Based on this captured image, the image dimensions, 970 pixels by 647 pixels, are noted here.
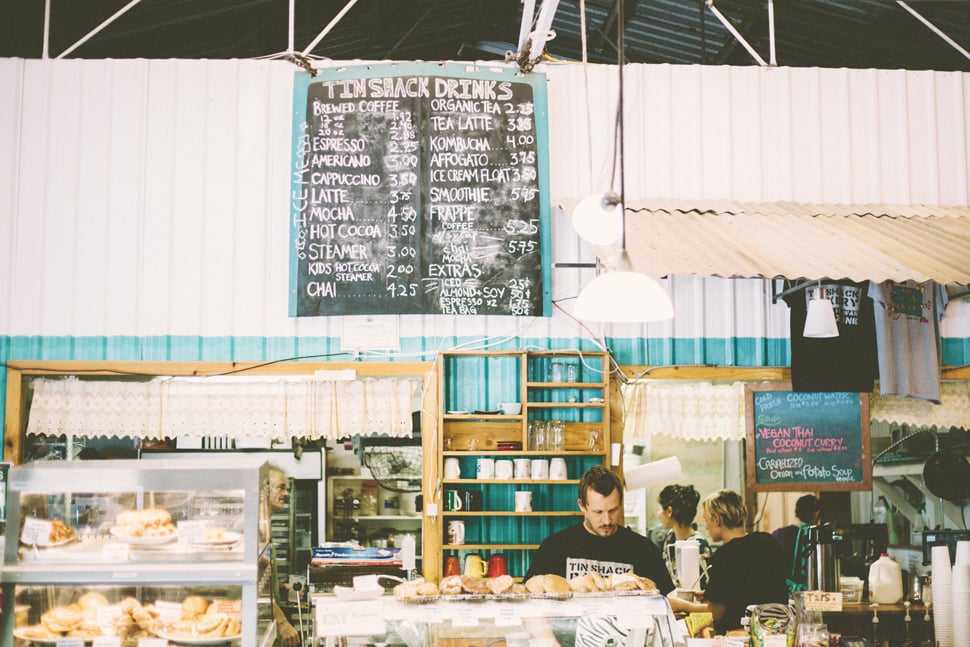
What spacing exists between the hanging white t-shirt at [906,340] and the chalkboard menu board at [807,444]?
31cm

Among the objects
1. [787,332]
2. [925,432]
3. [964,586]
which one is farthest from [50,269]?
[925,432]

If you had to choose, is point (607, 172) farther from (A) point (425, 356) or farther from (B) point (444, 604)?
(B) point (444, 604)

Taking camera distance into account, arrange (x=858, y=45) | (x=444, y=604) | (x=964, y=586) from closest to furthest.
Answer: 1. (x=444, y=604)
2. (x=964, y=586)
3. (x=858, y=45)

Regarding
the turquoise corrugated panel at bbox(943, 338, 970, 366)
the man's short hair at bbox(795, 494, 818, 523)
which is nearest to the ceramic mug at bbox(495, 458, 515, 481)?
the man's short hair at bbox(795, 494, 818, 523)

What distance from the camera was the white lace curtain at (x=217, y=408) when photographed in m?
5.93

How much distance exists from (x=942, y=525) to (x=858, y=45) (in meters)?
4.62

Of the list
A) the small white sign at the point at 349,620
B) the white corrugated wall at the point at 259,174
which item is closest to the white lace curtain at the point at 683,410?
the white corrugated wall at the point at 259,174

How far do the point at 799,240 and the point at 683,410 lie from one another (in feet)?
4.56

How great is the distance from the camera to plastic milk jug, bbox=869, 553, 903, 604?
21.6ft

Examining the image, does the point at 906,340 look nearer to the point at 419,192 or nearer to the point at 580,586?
the point at 580,586

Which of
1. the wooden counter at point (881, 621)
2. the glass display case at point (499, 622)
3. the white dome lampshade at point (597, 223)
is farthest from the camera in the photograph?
the wooden counter at point (881, 621)

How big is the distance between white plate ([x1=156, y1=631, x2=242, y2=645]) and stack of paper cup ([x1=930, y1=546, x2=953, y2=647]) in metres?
3.95

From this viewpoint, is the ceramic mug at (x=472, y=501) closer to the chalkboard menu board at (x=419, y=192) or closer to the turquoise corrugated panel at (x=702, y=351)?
the chalkboard menu board at (x=419, y=192)

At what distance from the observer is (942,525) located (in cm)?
866
